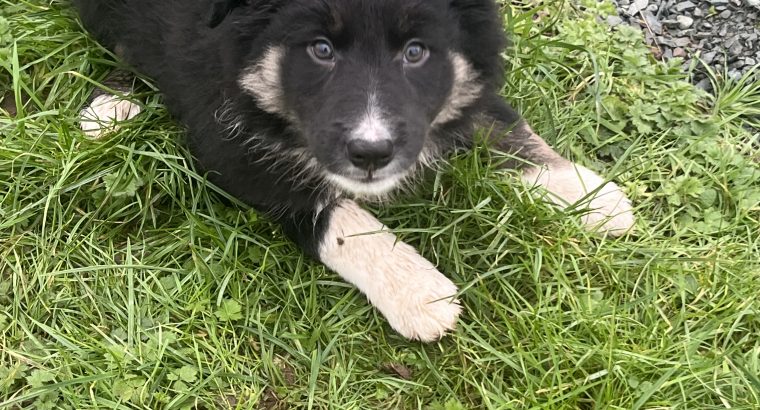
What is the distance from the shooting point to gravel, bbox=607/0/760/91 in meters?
3.75

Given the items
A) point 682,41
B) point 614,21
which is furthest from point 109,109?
point 682,41

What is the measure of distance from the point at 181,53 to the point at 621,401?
2104mm

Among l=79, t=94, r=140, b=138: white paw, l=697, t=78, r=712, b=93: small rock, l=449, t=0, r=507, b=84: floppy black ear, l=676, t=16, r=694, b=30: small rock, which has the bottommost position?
l=79, t=94, r=140, b=138: white paw

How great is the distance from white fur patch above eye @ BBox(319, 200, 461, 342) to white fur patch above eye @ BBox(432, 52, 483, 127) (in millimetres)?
524

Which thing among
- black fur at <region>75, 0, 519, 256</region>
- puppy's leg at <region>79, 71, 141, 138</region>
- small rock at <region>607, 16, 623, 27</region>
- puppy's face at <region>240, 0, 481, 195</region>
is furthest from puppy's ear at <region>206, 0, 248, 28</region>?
small rock at <region>607, 16, 623, 27</region>

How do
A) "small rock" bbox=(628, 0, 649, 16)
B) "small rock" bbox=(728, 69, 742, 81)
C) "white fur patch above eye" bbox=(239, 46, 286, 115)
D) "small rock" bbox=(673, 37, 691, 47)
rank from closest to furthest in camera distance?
"white fur patch above eye" bbox=(239, 46, 286, 115)
"small rock" bbox=(728, 69, 742, 81)
"small rock" bbox=(673, 37, 691, 47)
"small rock" bbox=(628, 0, 649, 16)

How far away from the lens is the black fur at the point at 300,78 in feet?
7.73

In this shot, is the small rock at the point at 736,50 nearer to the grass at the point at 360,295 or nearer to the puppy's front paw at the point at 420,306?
the grass at the point at 360,295

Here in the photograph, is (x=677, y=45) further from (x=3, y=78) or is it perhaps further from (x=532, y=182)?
(x=3, y=78)

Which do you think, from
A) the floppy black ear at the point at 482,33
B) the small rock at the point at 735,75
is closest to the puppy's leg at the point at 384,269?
the floppy black ear at the point at 482,33

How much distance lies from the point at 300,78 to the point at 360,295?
1.00m

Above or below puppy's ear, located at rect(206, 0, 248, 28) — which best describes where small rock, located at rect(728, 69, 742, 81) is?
below

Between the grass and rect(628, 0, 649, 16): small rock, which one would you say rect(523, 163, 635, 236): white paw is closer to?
the grass

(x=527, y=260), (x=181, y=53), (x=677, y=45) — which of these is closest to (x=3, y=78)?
(x=181, y=53)
